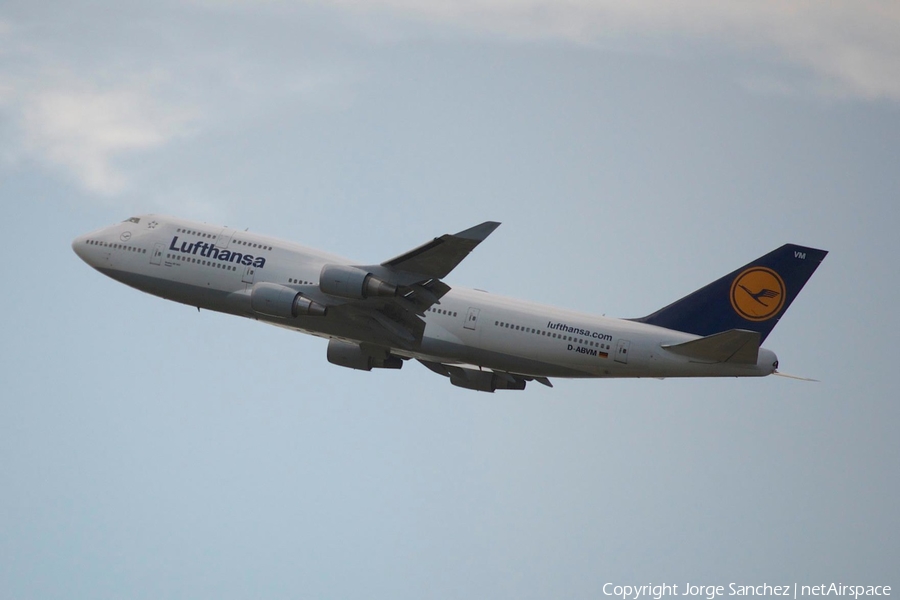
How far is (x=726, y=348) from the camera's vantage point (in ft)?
125

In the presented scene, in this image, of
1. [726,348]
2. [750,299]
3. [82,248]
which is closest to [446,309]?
[726,348]

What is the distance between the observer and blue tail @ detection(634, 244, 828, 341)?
4103 centimetres

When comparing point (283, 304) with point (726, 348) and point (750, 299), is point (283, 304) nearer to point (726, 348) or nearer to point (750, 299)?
point (726, 348)

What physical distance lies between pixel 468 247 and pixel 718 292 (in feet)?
34.5

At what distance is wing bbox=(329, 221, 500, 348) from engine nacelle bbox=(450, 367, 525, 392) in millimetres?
4649

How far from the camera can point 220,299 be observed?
42125 millimetres

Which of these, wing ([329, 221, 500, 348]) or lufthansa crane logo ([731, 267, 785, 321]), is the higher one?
lufthansa crane logo ([731, 267, 785, 321])

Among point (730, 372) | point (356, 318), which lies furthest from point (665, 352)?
point (356, 318)

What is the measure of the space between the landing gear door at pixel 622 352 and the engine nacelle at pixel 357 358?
9484 millimetres

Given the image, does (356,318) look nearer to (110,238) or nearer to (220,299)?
(220,299)

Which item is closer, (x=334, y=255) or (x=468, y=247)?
(x=468, y=247)

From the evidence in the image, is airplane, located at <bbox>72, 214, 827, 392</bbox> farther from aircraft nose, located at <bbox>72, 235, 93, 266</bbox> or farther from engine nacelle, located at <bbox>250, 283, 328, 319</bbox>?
aircraft nose, located at <bbox>72, 235, 93, 266</bbox>

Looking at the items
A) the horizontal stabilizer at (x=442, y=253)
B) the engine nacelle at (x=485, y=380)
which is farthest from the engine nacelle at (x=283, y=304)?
the engine nacelle at (x=485, y=380)

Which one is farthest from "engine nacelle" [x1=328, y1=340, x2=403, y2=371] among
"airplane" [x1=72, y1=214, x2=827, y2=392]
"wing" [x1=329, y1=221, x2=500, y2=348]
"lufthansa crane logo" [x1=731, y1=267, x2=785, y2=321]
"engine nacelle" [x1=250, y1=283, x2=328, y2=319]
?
"lufthansa crane logo" [x1=731, y1=267, x2=785, y2=321]
